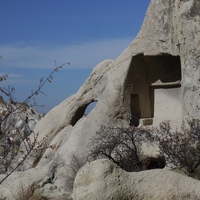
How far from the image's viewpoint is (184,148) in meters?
9.23

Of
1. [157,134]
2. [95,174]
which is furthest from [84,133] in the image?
[95,174]


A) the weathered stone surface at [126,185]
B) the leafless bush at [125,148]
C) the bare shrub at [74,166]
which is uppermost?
the weathered stone surface at [126,185]

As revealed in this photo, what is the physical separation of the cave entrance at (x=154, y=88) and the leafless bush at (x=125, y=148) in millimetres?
2195

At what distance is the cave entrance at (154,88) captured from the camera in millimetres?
13461

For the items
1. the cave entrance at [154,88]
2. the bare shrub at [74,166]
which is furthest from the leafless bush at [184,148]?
the cave entrance at [154,88]

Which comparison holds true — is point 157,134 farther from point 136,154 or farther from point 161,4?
point 161,4

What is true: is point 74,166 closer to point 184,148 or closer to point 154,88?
point 154,88

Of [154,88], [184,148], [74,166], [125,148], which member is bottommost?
[74,166]

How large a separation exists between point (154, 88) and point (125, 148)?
11.2ft

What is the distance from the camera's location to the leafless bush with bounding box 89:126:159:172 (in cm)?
1060

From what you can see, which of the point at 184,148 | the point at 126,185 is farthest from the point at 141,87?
the point at 126,185

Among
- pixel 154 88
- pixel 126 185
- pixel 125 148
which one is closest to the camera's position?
pixel 126 185

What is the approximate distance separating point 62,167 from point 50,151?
2.03m

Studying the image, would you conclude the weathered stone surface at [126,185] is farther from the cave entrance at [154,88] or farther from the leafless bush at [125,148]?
the cave entrance at [154,88]
